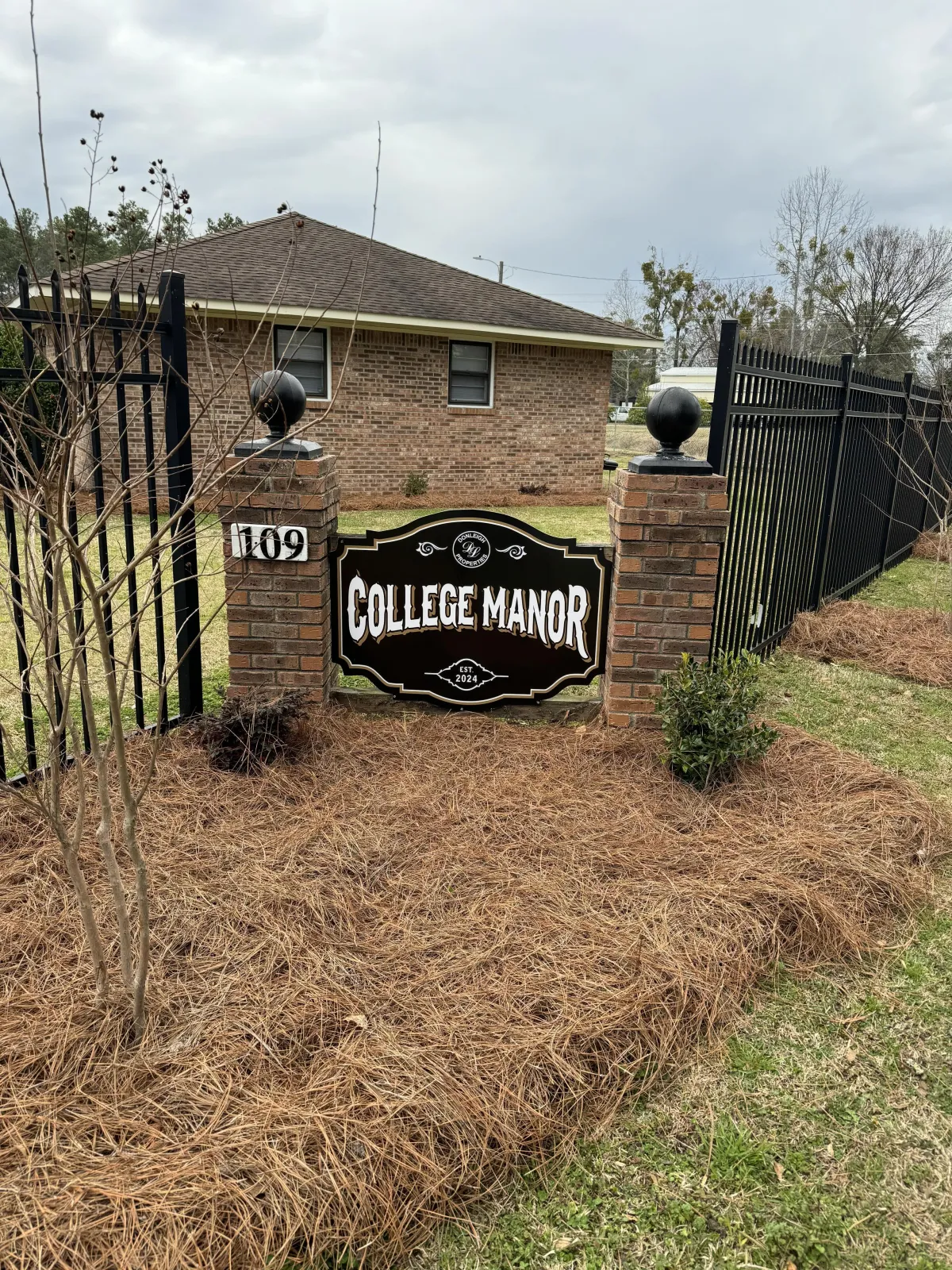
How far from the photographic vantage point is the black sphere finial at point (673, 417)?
410 centimetres

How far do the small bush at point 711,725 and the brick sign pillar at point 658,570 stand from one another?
1.16 feet

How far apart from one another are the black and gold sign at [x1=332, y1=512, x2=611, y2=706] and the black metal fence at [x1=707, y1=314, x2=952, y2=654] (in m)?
1.04

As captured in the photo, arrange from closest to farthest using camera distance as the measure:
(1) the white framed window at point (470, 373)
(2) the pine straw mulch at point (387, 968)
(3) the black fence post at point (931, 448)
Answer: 1. (2) the pine straw mulch at point (387, 968)
2. (3) the black fence post at point (931, 448)
3. (1) the white framed window at point (470, 373)

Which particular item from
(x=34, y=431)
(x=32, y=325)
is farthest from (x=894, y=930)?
(x=32, y=325)

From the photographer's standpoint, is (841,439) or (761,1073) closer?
(761,1073)

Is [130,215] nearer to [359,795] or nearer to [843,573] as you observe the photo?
[359,795]

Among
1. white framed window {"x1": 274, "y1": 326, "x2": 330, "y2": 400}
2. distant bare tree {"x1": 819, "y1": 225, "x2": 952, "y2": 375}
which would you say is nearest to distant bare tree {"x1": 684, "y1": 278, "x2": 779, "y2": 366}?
distant bare tree {"x1": 819, "y1": 225, "x2": 952, "y2": 375}

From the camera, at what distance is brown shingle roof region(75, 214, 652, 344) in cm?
1270

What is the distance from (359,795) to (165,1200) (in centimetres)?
195

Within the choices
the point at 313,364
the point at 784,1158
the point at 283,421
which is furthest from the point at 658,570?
the point at 313,364

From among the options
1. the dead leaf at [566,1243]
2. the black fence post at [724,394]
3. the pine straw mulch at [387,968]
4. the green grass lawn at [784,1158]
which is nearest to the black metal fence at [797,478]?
the black fence post at [724,394]

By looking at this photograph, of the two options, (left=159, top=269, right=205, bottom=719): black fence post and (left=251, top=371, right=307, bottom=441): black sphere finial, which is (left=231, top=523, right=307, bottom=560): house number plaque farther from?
(left=251, top=371, right=307, bottom=441): black sphere finial

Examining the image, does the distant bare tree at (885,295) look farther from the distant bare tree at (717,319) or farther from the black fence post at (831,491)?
the black fence post at (831,491)

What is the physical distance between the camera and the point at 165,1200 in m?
1.82
